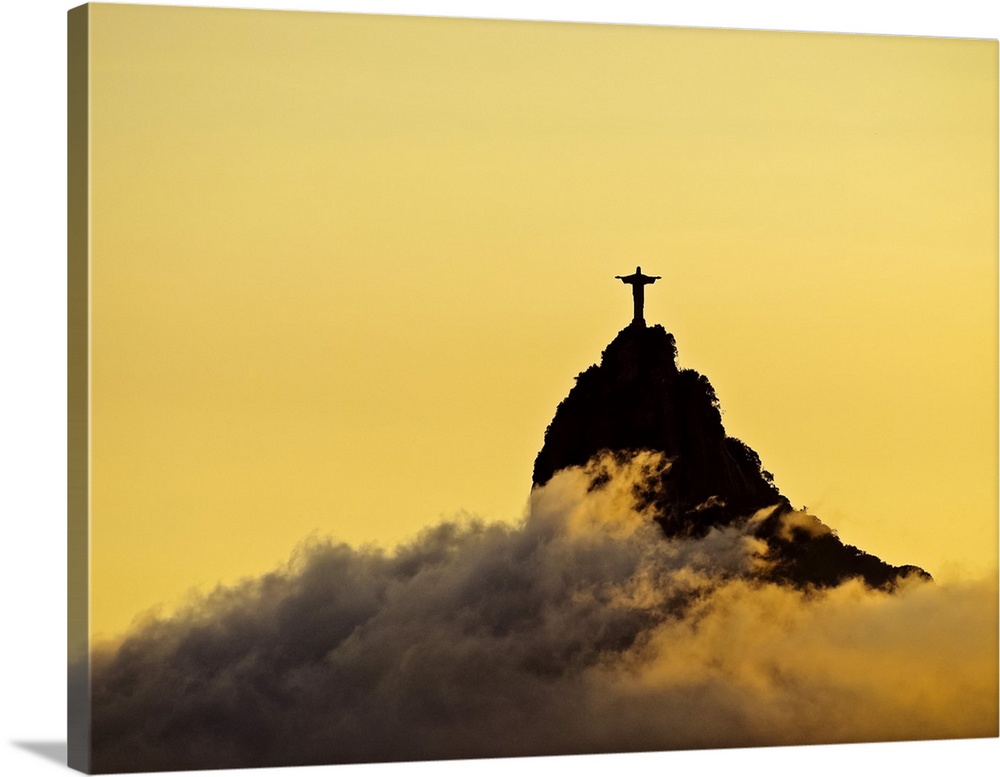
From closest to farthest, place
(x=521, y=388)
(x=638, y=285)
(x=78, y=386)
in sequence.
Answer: (x=78, y=386)
(x=521, y=388)
(x=638, y=285)

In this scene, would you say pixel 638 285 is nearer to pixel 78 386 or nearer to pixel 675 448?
pixel 675 448

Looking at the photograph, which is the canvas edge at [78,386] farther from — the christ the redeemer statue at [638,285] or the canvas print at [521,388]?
the christ the redeemer statue at [638,285]

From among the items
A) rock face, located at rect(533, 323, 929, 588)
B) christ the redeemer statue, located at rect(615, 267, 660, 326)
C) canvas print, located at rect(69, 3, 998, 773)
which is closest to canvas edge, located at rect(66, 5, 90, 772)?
canvas print, located at rect(69, 3, 998, 773)

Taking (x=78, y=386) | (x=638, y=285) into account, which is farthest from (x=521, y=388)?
(x=78, y=386)

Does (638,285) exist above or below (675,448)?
above

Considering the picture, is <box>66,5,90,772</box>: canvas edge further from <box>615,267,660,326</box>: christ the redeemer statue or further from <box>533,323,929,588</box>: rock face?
<box>615,267,660,326</box>: christ the redeemer statue

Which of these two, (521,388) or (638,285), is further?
(638,285)

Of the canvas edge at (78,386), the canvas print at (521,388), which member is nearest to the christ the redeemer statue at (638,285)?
the canvas print at (521,388)
